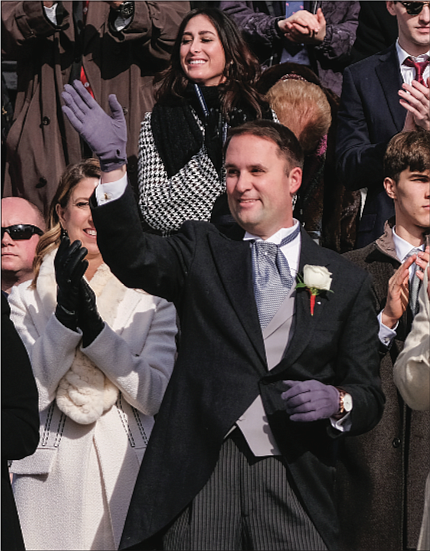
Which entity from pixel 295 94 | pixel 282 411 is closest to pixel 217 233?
pixel 282 411

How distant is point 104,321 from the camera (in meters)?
4.56

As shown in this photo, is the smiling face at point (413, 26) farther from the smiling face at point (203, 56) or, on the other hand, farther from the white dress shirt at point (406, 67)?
the smiling face at point (203, 56)

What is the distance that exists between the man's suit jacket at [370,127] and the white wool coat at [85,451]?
144 cm

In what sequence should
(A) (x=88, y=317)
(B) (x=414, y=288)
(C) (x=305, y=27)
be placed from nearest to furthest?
1. (A) (x=88, y=317)
2. (B) (x=414, y=288)
3. (C) (x=305, y=27)

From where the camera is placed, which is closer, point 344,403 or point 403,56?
point 344,403

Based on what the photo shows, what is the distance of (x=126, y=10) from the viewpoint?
5.87 meters

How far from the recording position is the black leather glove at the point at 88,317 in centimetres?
421

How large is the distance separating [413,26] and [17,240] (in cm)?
247

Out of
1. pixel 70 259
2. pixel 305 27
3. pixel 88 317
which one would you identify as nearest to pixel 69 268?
pixel 70 259

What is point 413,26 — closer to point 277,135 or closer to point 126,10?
point 126,10

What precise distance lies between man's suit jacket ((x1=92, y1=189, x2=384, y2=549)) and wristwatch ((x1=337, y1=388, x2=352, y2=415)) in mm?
29

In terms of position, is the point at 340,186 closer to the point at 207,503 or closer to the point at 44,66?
the point at 44,66

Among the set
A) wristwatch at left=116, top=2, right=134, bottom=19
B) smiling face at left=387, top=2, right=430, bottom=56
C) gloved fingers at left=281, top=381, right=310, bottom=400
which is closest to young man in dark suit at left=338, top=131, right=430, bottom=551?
gloved fingers at left=281, top=381, right=310, bottom=400

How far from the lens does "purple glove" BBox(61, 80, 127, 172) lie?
3613 mm
